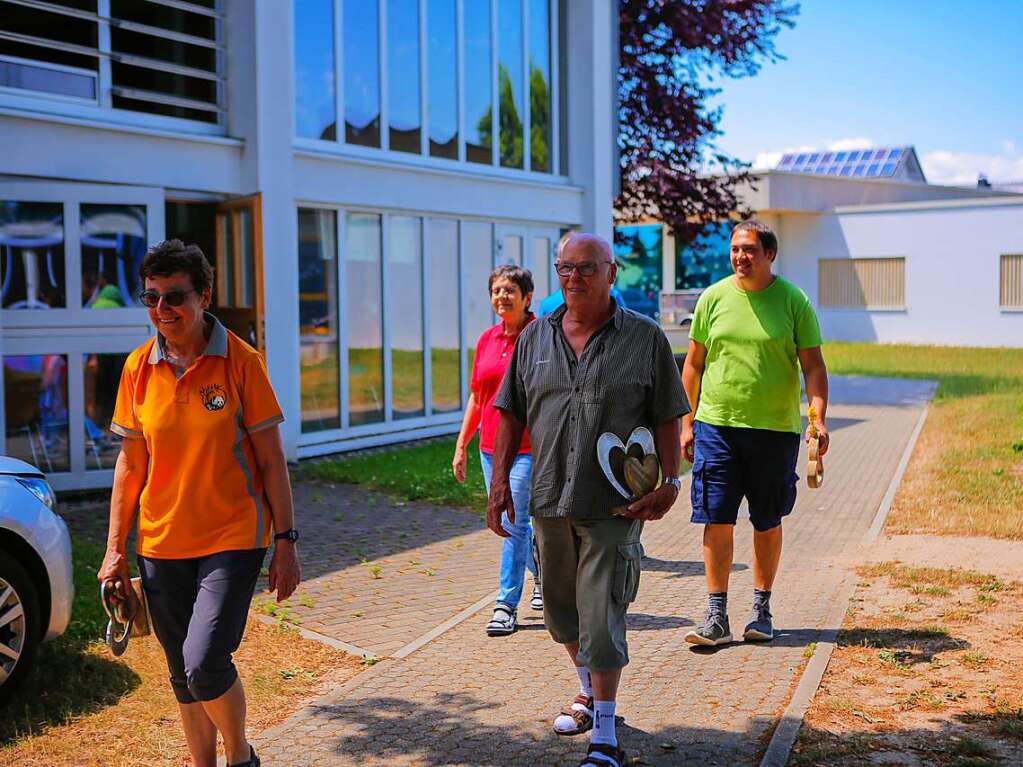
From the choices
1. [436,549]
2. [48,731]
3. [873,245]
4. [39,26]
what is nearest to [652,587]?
[436,549]

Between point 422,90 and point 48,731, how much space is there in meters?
11.0

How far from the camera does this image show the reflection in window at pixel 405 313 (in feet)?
47.5

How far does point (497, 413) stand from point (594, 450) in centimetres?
193

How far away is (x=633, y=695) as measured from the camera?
214 inches

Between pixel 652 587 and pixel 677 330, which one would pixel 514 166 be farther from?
pixel 677 330

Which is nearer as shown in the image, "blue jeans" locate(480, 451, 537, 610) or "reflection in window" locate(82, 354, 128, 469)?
Result: "blue jeans" locate(480, 451, 537, 610)

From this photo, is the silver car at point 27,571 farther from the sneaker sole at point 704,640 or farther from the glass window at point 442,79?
the glass window at point 442,79

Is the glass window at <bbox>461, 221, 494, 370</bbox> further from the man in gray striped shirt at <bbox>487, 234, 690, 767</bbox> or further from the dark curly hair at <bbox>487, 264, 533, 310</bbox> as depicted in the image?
the man in gray striped shirt at <bbox>487, 234, 690, 767</bbox>

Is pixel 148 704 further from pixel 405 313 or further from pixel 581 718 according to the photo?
pixel 405 313

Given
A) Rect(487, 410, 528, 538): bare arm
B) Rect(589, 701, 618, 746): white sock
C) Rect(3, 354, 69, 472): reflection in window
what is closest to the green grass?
Rect(3, 354, 69, 472): reflection in window

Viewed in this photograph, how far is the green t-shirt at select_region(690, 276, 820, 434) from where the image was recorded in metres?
6.09

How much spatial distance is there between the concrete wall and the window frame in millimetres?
22096

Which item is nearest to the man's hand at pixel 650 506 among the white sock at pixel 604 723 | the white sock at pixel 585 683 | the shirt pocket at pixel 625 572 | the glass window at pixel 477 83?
the shirt pocket at pixel 625 572

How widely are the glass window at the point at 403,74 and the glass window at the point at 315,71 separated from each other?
104cm
